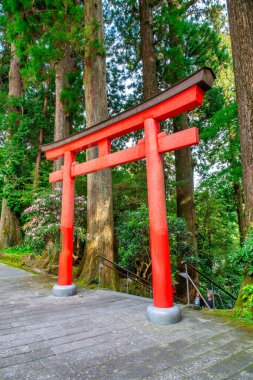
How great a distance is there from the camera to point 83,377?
179cm

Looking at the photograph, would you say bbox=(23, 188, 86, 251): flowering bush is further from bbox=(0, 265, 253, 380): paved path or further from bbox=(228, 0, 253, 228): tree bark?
bbox=(228, 0, 253, 228): tree bark

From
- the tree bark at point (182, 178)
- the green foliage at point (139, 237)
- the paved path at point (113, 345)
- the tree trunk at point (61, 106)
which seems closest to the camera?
the paved path at point (113, 345)

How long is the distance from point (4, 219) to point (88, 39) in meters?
8.89

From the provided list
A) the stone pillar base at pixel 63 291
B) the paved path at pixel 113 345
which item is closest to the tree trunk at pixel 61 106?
the stone pillar base at pixel 63 291

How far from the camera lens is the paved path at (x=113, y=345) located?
1859 mm

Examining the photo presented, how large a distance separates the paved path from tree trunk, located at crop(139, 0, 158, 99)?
6925mm

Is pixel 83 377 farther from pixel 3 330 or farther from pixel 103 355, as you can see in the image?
pixel 3 330

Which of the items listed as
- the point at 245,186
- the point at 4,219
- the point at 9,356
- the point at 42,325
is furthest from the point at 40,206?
the point at 4,219

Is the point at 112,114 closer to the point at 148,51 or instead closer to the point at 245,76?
the point at 148,51

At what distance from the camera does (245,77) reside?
13.0 ft

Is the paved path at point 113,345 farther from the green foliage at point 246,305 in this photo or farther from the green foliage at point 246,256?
the green foliage at point 246,256

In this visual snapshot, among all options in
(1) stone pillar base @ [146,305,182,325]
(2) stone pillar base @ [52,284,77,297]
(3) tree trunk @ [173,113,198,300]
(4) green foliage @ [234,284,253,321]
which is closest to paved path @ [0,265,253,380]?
(1) stone pillar base @ [146,305,182,325]

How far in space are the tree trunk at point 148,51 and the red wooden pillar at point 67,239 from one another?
4.83 m

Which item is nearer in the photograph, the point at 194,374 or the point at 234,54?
the point at 194,374
